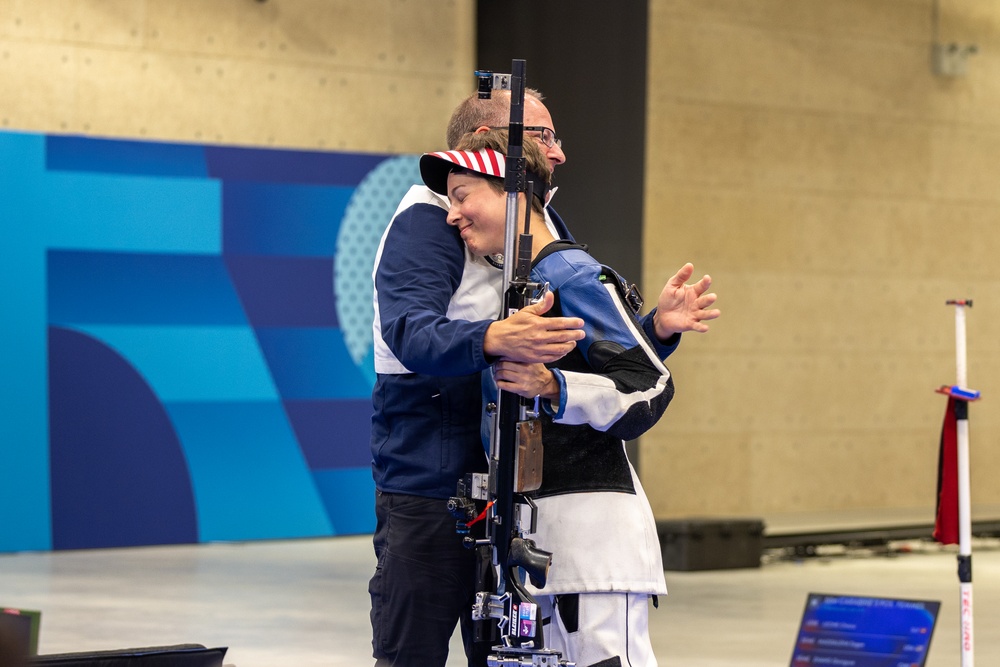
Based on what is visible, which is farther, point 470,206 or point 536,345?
point 470,206

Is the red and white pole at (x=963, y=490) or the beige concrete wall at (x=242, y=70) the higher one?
the beige concrete wall at (x=242, y=70)

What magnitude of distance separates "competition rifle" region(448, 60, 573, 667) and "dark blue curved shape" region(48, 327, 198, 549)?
23.0ft

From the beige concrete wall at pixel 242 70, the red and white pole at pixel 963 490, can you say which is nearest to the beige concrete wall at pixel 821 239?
the beige concrete wall at pixel 242 70

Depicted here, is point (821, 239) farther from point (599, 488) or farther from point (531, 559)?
point (531, 559)

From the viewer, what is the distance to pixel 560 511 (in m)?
2.35

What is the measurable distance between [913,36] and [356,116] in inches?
170

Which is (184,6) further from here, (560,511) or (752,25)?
(560,511)

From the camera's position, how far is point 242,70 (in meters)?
9.55

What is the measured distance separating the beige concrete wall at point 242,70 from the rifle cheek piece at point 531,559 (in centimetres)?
734

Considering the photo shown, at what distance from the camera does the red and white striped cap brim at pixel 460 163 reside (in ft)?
7.94

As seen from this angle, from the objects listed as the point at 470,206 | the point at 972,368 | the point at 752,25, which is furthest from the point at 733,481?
the point at 470,206

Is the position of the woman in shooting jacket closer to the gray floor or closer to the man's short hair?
the man's short hair

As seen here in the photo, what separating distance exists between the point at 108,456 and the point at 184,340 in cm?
81

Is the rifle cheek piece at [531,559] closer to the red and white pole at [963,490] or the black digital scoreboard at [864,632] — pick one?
the black digital scoreboard at [864,632]
